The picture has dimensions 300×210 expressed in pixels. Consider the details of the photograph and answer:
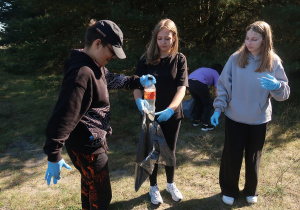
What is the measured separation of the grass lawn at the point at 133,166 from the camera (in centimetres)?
278

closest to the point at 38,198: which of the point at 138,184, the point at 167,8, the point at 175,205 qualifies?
the point at 138,184

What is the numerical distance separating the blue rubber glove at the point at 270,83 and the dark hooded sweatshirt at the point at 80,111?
1.32 m

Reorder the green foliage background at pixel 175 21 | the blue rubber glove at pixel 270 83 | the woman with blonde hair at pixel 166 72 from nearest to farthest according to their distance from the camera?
the blue rubber glove at pixel 270 83, the woman with blonde hair at pixel 166 72, the green foliage background at pixel 175 21

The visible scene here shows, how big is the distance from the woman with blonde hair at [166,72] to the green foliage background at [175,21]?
2745 mm

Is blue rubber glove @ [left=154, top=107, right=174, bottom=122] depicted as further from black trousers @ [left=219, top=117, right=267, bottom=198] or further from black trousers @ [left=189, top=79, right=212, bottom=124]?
black trousers @ [left=189, top=79, right=212, bottom=124]

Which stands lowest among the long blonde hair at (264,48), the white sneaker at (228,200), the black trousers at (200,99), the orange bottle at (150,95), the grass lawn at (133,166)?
the grass lawn at (133,166)

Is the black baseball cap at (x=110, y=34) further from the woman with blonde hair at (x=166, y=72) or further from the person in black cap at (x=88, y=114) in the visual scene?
the woman with blonde hair at (x=166, y=72)

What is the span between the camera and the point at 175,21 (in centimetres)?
523

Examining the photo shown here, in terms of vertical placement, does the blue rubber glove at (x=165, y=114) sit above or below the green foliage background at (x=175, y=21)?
below

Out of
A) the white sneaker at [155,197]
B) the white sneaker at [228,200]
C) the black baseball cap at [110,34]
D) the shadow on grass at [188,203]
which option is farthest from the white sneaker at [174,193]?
the black baseball cap at [110,34]

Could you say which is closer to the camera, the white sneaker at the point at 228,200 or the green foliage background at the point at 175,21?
the white sneaker at the point at 228,200

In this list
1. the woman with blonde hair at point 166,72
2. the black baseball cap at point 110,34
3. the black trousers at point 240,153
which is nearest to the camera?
the black baseball cap at point 110,34

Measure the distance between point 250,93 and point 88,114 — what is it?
4.75ft

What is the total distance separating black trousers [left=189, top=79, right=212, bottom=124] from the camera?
4672 mm
